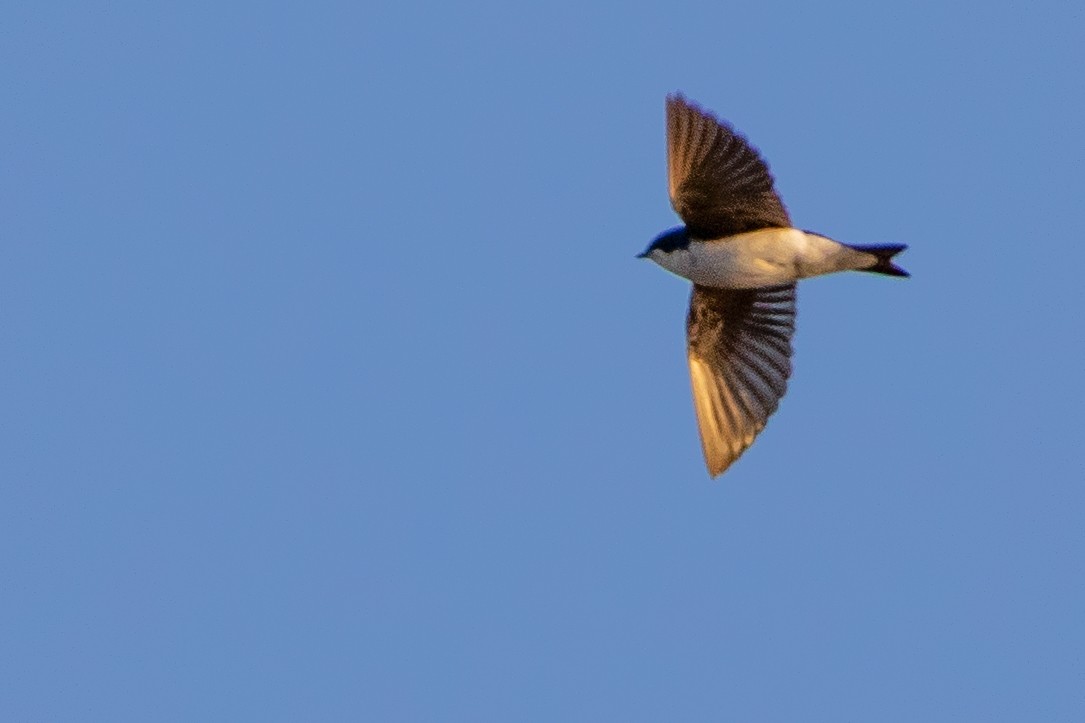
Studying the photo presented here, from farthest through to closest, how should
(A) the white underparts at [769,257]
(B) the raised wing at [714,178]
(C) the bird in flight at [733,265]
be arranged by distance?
(A) the white underparts at [769,257], (C) the bird in flight at [733,265], (B) the raised wing at [714,178]

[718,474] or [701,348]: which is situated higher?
[701,348]

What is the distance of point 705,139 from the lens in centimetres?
714

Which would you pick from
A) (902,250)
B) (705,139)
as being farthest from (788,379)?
(705,139)

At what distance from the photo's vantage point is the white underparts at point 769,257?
7480 millimetres

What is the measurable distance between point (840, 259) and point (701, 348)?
0.90 metres

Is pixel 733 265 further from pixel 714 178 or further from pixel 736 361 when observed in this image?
pixel 736 361

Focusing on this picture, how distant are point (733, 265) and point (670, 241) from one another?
286mm

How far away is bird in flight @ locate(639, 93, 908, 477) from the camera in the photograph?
723cm

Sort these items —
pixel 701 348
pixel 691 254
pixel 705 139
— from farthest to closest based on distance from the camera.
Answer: pixel 701 348, pixel 691 254, pixel 705 139

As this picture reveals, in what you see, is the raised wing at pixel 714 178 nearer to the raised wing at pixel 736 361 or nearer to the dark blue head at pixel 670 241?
the dark blue head at pixel 670 241

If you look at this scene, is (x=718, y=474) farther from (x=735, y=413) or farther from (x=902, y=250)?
(x=902, y=250)

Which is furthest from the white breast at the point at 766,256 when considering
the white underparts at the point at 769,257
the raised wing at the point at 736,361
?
the raised wing at the point at 736,361

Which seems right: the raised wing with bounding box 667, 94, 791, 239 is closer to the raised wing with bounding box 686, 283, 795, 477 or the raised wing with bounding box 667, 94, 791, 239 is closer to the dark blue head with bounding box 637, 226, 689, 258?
the dark blue head with bounding box 637, 226, 689, 258

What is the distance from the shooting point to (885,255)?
7465 mm
